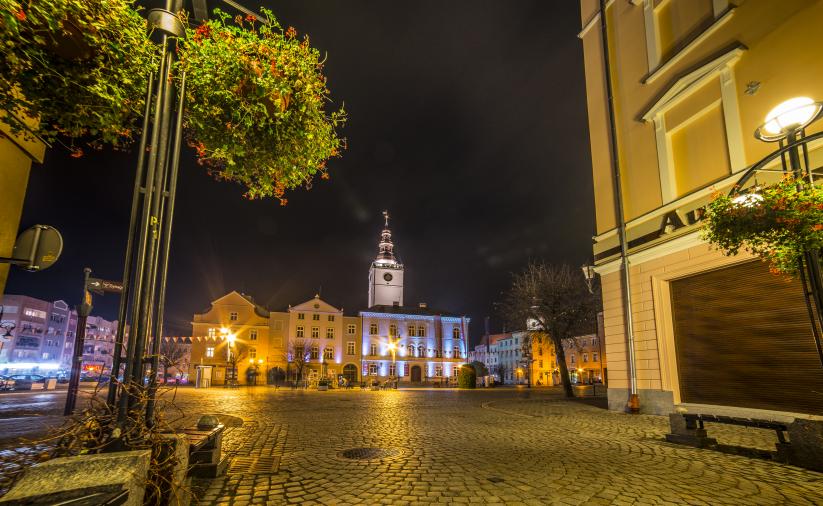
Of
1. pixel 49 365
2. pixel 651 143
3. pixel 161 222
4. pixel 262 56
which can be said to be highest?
pixel 651 143

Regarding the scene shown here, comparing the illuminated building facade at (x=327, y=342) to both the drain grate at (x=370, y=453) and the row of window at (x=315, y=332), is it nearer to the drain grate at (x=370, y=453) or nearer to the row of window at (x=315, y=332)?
the row of window at (x=315, y=332)

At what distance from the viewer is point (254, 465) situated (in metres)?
6.30

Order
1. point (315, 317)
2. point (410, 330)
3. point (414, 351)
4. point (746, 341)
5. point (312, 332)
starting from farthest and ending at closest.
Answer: point (410, 330) < point (414, 351) < point (315, 317) < point (312, 332) < point (746, 341)

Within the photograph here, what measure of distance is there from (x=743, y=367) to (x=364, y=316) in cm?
5476

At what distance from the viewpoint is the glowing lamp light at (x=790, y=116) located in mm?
5652

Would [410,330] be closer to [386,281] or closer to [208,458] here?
[386,281]

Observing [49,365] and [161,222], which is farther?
[49,365]

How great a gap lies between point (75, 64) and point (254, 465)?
5.60 metres

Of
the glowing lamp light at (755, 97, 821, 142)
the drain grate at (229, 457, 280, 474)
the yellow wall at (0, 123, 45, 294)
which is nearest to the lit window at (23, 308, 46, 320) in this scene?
the yellow wall at (0, 123, 45, 294)

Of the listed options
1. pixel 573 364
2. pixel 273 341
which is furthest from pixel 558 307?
pixel 573 364

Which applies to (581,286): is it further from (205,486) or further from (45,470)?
(45,470)

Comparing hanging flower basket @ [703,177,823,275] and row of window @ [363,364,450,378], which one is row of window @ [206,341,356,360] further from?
hanging flower basket @ [703,177,823,275]

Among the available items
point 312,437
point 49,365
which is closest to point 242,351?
point 312,437

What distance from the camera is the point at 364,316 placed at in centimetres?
6244
